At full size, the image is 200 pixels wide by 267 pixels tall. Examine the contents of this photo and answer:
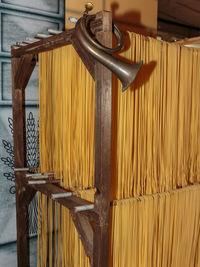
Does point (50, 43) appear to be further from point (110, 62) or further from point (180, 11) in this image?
point (180, 11)

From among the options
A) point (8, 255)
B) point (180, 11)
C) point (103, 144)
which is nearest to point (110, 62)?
point (103, 144)

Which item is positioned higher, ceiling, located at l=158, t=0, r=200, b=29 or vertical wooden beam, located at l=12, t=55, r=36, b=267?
ceiling, located at l=158, t=0, r=200, b=29

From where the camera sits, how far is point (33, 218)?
90.5 inches

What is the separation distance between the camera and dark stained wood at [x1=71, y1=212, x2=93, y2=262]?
133cm

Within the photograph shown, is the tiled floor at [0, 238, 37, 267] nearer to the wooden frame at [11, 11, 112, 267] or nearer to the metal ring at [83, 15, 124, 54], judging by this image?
the wooden frame at [11, 11, 112, 267]

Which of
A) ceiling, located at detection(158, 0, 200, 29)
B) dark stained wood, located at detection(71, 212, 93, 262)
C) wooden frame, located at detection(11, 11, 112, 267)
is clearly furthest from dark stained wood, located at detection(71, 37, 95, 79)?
ceiling, located at detection(158, 0, 200, 29)

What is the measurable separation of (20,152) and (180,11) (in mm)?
2172

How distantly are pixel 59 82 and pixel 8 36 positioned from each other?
0.71 m

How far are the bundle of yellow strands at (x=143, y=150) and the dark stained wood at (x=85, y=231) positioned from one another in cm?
12

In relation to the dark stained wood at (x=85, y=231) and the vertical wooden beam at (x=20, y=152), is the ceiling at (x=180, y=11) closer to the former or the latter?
the vertical wooden beam at (x=20, y=152)

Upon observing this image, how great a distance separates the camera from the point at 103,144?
1228 millimetres

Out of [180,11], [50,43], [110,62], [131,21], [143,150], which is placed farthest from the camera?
[180,11]

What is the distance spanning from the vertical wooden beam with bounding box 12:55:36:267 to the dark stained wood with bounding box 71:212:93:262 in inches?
28.1

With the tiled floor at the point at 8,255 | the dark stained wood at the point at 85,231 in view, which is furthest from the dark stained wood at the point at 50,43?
the tiled floor at the point at 8,255
